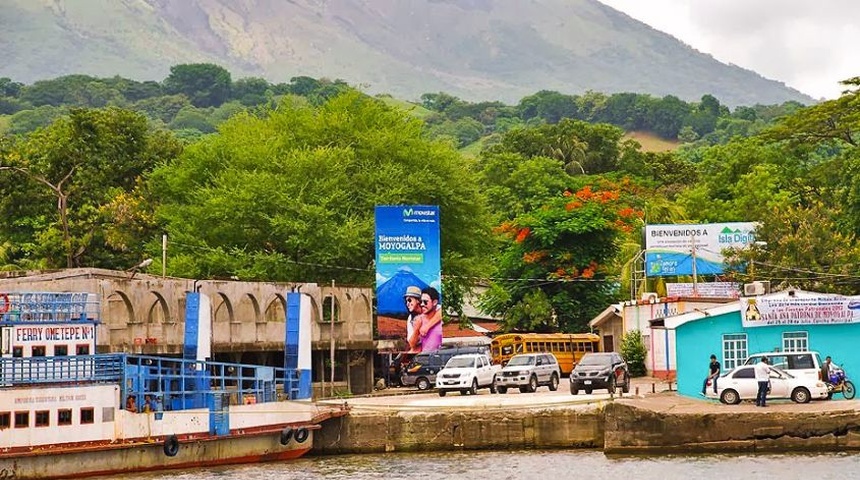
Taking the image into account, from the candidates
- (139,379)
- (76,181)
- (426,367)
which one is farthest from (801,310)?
(76,181)

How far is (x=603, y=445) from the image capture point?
43281mm

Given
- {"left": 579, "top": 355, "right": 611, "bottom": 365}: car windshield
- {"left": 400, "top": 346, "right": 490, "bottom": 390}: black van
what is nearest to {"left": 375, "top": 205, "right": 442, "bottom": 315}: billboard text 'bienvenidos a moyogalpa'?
{"left": 400, "top": 346, "right": 490, "bottom": 390}: black van

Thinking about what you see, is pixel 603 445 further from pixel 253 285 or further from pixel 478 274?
pixel 478 274

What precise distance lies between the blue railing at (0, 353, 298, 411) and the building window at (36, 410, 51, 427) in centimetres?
86

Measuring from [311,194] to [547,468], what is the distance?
115 feet

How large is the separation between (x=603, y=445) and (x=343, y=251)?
94.8ft

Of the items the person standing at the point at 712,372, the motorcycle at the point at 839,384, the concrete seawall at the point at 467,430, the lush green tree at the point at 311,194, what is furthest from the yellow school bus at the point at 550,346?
the motorcycle at the point at 839,384

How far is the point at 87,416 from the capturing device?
133ft

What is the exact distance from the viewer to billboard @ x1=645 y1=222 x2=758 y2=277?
73625 millimetres

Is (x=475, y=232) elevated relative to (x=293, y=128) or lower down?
lower down

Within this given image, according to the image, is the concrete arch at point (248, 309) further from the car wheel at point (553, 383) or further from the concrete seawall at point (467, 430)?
the concrete seawall at point (467, 430)

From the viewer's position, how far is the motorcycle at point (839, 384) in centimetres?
4603

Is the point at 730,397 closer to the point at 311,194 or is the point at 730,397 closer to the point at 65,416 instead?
the point at 65,416

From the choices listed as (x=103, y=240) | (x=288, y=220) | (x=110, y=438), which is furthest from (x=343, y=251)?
(x=110, y=438)
